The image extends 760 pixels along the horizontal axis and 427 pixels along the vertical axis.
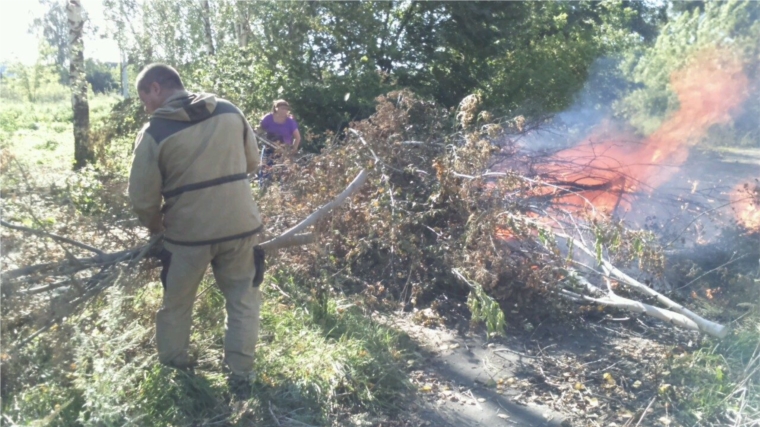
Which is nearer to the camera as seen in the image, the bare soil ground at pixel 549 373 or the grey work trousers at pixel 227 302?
the grey work trousers at pixel 227 302

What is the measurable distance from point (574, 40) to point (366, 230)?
8.84 metres

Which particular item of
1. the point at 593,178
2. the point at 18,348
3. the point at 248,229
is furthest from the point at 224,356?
the point at 593,178

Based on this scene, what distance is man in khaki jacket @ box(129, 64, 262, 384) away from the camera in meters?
3.73

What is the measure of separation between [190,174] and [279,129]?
4715 mm

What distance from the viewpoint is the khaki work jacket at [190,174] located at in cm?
371

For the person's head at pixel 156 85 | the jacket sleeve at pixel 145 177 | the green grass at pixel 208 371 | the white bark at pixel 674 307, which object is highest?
the person's head at pixel 156 85

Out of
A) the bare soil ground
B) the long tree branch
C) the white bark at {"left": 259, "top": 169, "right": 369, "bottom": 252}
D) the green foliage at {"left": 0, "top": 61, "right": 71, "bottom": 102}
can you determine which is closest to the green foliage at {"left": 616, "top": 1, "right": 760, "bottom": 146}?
the bare soil ground

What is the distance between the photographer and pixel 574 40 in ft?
42.5

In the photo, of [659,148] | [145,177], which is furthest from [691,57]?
[145,177]

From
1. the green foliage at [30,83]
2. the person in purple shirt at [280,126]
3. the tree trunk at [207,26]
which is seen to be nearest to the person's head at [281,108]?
the person in purple shirt at [280,126]

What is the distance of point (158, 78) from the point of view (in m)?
3.89

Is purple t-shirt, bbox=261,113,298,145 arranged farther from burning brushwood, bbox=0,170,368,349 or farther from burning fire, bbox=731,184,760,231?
burning fire, bbox=731,184,760,231

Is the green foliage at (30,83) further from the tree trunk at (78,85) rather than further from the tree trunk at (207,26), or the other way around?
the tree trunk at (207,26)

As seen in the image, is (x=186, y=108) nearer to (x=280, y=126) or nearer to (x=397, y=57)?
(x=280, y=126)
